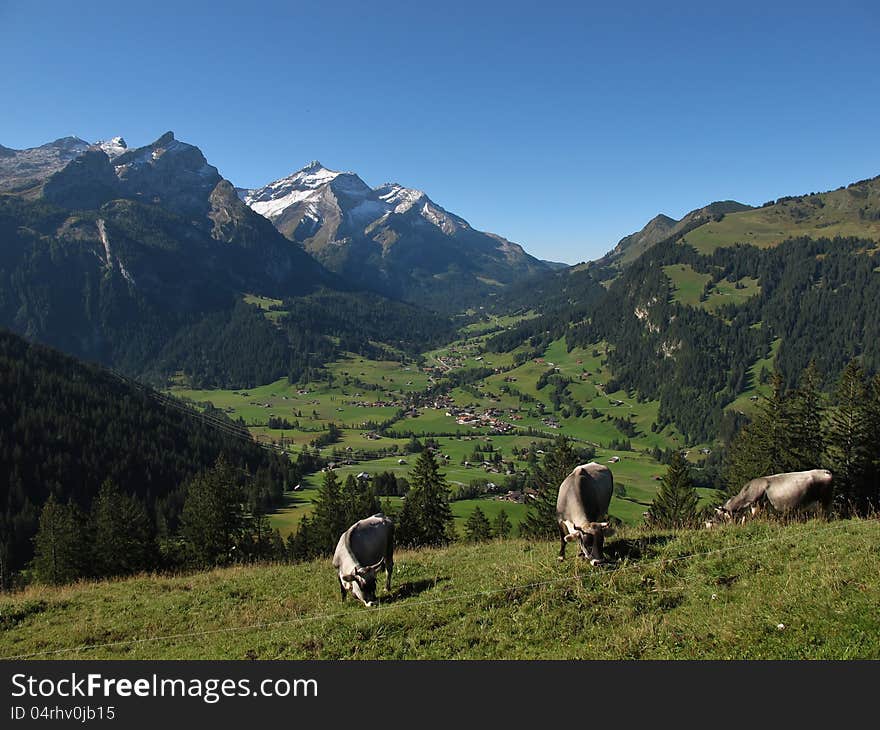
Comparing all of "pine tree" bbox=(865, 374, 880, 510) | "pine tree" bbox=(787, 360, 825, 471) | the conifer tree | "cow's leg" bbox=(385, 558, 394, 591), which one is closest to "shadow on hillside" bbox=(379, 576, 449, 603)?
"cow's leg" bbox=(385, 558, 394, 591)

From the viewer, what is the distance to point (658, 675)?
8.47 meters

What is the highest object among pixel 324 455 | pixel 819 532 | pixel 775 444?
pixel 819 532

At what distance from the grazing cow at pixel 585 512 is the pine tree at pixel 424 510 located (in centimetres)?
3437

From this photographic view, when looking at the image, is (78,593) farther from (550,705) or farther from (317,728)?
(550,705)

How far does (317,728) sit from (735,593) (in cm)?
985

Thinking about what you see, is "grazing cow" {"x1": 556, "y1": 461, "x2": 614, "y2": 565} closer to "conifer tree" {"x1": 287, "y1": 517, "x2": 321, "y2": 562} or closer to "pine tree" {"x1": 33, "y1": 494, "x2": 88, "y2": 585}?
"conifer tree" {"x1": 287, "y1": 517, "x2": 321, "y2": 562}

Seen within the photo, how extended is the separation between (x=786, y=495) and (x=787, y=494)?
0.06 metres

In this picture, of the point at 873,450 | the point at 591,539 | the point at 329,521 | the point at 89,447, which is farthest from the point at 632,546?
the point at 89,447

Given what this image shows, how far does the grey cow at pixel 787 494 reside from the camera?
70.8 feet

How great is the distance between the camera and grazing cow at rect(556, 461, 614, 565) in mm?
14805

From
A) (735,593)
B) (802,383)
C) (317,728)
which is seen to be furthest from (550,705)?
(802,383)

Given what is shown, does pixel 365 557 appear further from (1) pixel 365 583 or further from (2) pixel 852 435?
(2) pixel 852 435

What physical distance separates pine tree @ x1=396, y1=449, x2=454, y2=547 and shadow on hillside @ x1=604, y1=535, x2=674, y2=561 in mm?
35537

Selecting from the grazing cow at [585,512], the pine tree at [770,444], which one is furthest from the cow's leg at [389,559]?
the pine tree at [770,444]
